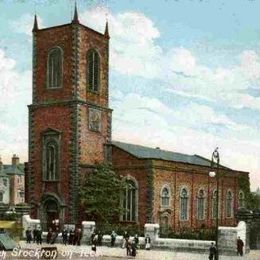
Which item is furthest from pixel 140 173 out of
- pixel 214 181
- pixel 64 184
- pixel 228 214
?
pixel 228 214

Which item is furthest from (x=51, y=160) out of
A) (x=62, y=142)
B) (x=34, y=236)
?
(x=34, y=236)

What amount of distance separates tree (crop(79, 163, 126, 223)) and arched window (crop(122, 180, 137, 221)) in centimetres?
52

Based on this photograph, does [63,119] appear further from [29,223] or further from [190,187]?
[190,187]

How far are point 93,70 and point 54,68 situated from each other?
10.6 feet

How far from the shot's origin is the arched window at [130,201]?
5019cm

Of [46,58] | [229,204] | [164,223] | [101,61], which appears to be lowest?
[164,223]

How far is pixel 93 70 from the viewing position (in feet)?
173

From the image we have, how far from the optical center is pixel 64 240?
42062 mm

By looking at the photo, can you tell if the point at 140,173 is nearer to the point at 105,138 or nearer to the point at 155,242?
the point at 105,138

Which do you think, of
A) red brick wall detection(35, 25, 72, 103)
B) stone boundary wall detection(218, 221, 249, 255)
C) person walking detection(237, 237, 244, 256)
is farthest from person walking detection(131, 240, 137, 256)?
red brick wall detection(35, 25, 72, 103)

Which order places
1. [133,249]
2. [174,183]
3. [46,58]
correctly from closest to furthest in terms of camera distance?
1. [133,249]
2. [46,58]
3. [174,183]

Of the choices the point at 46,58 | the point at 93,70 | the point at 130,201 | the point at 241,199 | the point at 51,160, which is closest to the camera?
the point at 130,201

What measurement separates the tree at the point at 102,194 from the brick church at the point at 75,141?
0.66 metres

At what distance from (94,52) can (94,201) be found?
40.7ft
